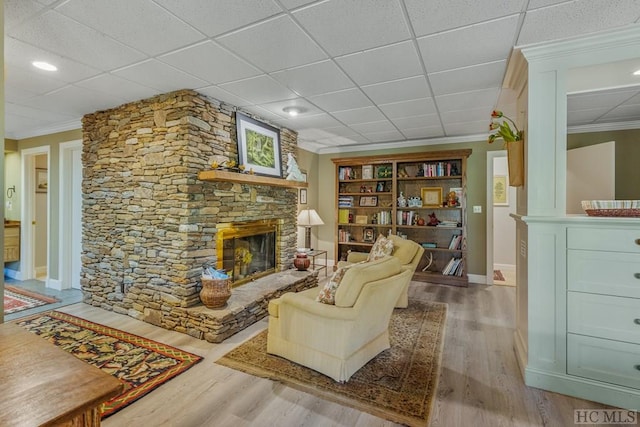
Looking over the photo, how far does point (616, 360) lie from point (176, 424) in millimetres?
2762

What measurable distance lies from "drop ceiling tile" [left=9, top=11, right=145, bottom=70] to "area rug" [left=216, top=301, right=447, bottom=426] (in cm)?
248

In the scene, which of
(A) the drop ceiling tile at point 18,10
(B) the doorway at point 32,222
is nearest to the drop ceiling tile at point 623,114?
(A) the drop ceiling tile at point 18,10

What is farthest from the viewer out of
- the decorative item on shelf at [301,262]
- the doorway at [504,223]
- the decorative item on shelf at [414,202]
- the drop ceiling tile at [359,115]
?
the doorway at [504,223]

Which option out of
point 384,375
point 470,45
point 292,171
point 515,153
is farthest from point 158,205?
point 515,153

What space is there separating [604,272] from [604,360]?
22.6 inches

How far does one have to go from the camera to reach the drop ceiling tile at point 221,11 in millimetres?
1696

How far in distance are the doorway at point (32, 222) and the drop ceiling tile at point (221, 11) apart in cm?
466

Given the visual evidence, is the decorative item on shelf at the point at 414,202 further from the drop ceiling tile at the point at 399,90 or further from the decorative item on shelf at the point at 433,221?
the drop ceiling tile at the point at 399,90

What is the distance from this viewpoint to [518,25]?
189 centimetres

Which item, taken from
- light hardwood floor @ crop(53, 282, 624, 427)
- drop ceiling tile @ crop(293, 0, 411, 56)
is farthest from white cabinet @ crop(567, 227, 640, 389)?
drop ceiling tile @ crop(293, 0, 411, 56)

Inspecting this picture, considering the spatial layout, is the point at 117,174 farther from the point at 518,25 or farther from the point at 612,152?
the point at 612,152

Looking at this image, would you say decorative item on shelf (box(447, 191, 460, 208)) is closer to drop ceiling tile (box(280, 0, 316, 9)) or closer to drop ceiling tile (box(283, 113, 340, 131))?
drop ceiling tile (box(283, 113, 340, 131))

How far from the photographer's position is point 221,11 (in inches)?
69.7

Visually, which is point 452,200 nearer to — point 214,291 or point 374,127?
point 374,127
